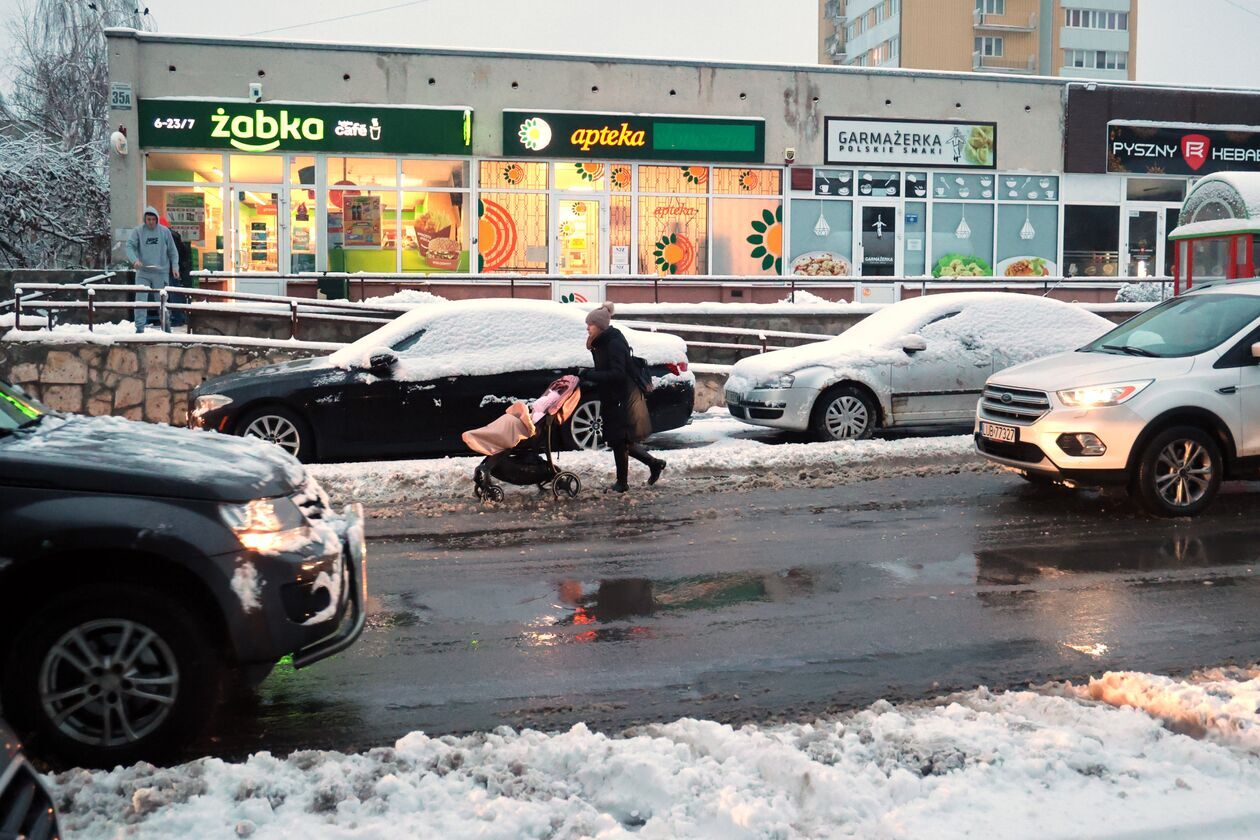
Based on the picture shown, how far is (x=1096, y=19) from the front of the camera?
81.0 m

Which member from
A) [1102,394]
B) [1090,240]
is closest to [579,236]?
[1090,240]

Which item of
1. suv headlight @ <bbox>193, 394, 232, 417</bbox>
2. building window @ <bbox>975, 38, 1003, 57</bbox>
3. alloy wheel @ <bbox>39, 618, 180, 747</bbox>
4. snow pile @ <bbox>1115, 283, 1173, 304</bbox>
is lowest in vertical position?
alloy wheel @ <bbox>39, 618, 180, 747</bbox>

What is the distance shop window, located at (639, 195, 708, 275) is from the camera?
Answer: 88.5 feet

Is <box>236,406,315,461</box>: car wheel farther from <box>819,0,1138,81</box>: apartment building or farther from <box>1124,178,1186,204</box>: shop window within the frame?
<box>819,0,1138,81</box>: apartment building

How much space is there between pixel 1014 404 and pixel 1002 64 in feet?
252

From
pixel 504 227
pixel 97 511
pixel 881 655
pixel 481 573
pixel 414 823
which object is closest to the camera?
pixel 414 823

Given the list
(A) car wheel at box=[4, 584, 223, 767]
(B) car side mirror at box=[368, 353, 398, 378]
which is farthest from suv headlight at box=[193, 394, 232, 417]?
(A) car wheel at box=[4, 584, 223, 767]

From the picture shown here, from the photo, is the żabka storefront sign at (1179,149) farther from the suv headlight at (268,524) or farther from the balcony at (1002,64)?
the balcony at (1002,64)

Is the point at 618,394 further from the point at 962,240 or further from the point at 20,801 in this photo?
the point at 962,240

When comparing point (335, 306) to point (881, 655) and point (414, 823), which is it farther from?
point (414, 823)

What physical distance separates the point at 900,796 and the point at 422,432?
8606 millimetres

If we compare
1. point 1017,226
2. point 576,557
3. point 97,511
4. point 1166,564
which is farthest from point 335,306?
point 1017,226

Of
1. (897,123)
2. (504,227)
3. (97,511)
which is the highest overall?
(897,123)

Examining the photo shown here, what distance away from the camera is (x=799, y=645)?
6062 mm
